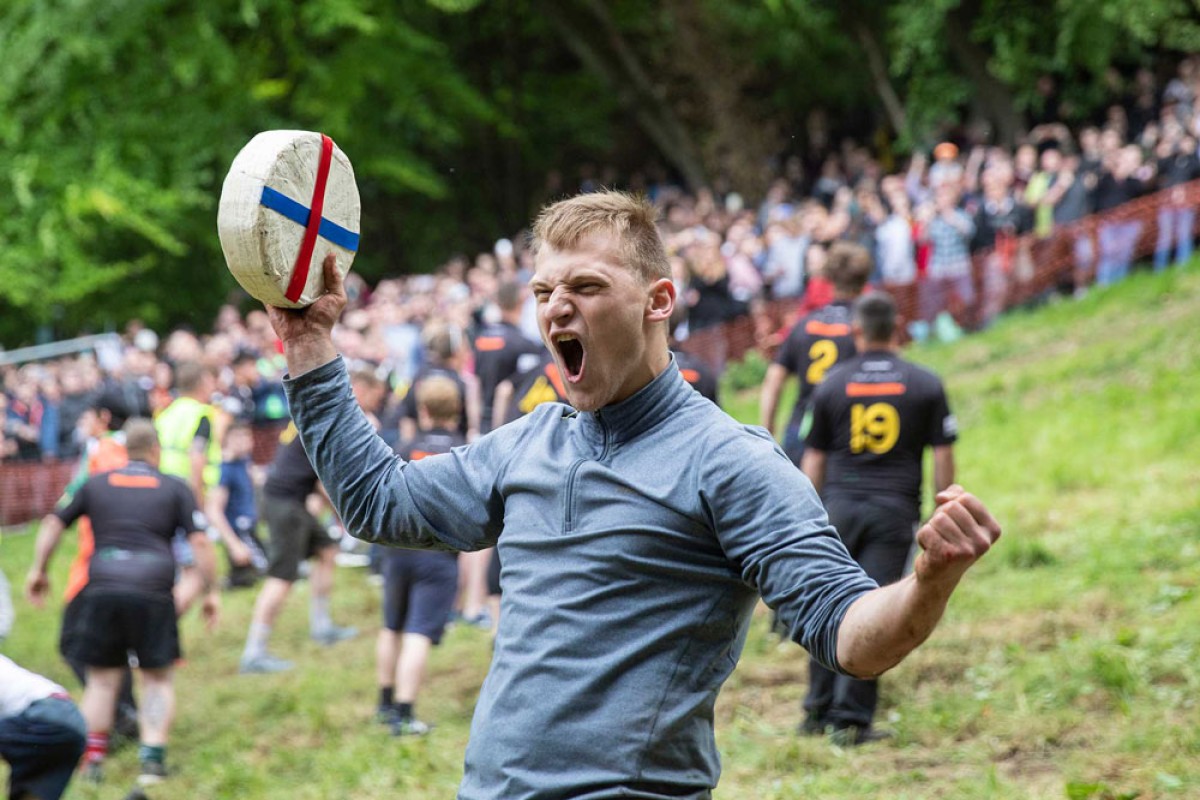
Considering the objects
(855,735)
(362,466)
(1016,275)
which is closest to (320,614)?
(855,735)

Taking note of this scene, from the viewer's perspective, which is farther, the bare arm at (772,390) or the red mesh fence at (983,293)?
the red mesh fence at (983,293)

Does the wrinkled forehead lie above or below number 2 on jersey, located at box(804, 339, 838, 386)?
above

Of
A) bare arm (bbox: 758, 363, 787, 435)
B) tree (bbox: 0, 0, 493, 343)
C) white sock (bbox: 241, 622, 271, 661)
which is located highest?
tree (bbox: 0, 0, 493, 343)

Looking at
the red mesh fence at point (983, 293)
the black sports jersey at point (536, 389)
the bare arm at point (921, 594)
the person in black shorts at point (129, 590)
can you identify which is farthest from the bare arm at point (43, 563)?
the red mesh fence at point (983, 293)

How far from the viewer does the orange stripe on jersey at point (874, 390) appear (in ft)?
23.2

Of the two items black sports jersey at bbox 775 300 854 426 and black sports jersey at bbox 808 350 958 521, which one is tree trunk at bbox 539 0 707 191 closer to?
black sports jersey at bbox 775 300 854 426

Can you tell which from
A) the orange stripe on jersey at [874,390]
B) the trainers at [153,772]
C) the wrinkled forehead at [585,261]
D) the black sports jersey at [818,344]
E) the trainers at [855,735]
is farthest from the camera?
the black sports jersey at [818,344]

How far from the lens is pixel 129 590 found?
7.88 m

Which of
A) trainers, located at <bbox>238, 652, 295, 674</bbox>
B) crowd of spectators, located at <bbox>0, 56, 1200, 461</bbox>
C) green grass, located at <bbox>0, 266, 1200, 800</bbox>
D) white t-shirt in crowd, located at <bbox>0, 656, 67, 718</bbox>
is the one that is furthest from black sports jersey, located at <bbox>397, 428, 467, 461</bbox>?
crowd of spectators, located at <bbox>0, 56, 1200, 461</bbox>

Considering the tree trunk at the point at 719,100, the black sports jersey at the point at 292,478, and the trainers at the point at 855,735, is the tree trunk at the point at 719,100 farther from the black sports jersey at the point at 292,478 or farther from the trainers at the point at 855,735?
the trainers at the point at 855,735

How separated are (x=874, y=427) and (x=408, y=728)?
9.91 feet

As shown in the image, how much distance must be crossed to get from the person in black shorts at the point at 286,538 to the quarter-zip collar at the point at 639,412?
696 cm

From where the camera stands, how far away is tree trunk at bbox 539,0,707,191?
990 inches

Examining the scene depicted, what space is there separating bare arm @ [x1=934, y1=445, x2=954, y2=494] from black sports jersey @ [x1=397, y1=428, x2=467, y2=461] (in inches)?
107
